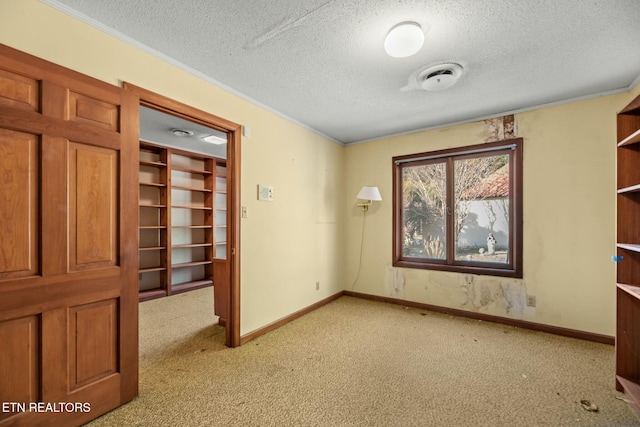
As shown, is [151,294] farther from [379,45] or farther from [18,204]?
[379,45]

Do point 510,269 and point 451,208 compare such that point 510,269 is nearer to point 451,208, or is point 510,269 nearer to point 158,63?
point 451,208

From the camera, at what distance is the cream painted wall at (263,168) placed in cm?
158

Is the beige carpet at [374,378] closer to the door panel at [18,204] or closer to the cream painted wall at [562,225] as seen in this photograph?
the cream painted wall at [562,225]

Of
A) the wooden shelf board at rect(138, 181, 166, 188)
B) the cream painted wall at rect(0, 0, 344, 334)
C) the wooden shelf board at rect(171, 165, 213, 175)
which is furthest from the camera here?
the wooden shelf board at rect(171, 165, 213, 175)

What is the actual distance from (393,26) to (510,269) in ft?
9.62

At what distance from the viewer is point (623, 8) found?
1.58 metres

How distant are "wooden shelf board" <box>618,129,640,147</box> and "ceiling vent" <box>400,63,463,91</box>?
1200 millimetres

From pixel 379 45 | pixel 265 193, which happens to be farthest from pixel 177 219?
pixel 379 45

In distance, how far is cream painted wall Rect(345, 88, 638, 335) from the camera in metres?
2.66

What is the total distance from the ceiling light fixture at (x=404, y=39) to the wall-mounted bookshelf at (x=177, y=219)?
3.93 meters

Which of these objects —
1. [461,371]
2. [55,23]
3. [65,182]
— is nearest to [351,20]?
[55,23]

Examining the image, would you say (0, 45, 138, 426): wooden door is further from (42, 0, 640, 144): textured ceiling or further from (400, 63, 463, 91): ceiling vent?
(400, 63, 463, 91): ceiling vent

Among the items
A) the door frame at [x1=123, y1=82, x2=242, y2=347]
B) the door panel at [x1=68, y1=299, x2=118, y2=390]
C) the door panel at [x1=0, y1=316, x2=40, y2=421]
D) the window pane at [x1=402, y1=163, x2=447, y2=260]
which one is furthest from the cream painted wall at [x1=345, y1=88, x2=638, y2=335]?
the door panel at [x1=0, y1=316, x2=40, y2=421]

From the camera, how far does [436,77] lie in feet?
7.59
